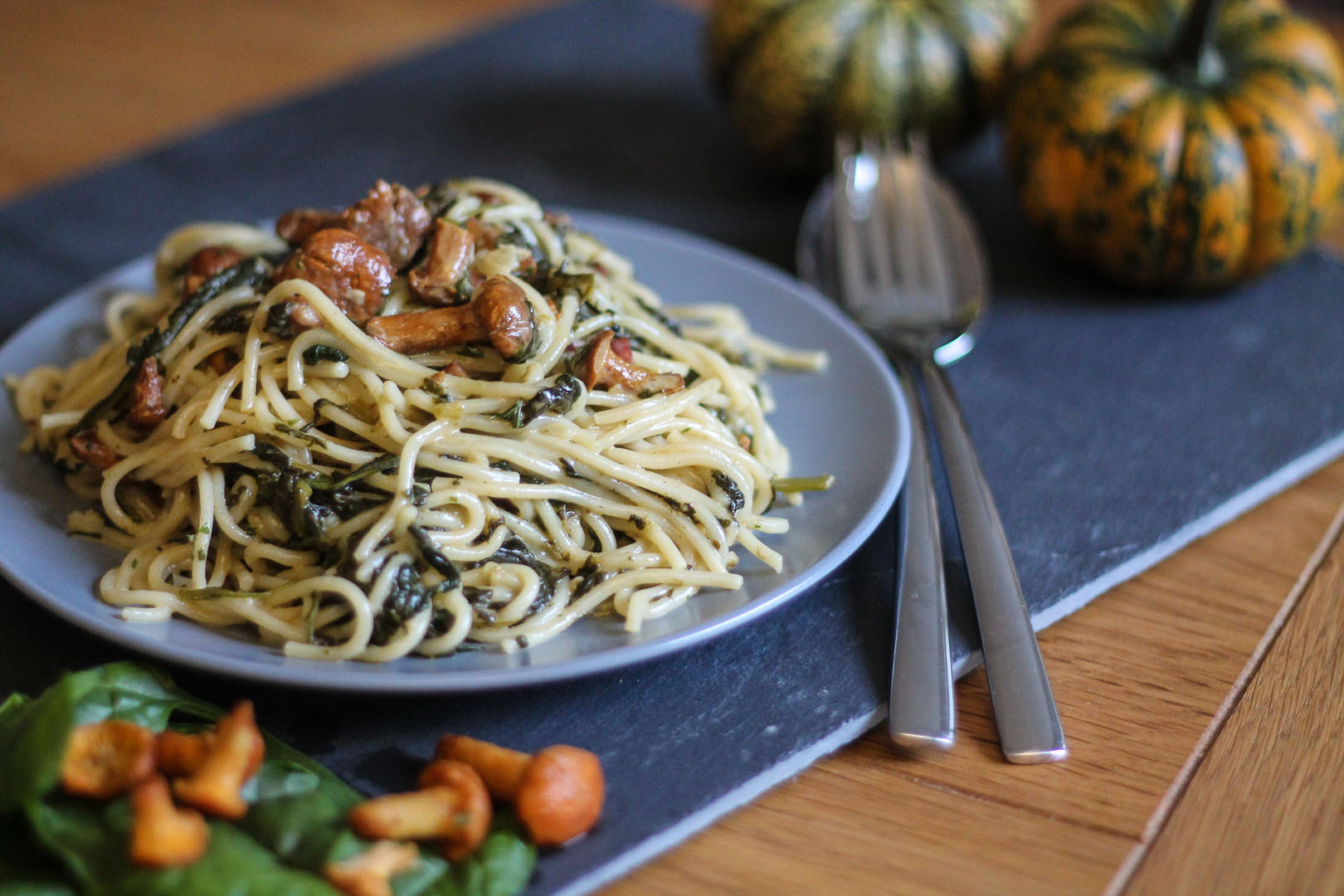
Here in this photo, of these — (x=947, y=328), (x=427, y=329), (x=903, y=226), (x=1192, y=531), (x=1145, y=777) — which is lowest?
(x=1192, y=531)

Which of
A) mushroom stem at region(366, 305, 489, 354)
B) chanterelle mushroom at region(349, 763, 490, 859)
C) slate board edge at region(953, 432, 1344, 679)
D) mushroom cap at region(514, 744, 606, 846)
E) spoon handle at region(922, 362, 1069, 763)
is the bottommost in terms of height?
slate board edge at region(953, 432, 1344, 679)

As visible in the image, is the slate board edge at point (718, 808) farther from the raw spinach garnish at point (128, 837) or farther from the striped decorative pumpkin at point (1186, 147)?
the striped decorative pumpkin at point (1186, 147)

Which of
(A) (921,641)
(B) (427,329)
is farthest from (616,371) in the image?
(A) (921,641)

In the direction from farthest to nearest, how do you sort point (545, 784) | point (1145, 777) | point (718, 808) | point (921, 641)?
point (921, 641), point (1145, 777), point (718, 808), point (545, 784)

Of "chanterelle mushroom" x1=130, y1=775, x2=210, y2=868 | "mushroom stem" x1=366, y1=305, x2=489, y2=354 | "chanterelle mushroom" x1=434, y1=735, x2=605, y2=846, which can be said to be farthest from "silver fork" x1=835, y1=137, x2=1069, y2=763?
"chanterelle mushroom" x1=130, y1=775, x2=210, y2=868

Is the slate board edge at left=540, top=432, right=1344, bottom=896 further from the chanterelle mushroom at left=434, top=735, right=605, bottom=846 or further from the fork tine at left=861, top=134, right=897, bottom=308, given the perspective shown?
the fork tine at left=861, top=134, right=897, bottom=308

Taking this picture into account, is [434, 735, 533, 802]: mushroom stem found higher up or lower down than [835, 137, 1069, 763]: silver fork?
higher up

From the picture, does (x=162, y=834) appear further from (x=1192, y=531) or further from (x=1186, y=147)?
(x=1186, y=147)
